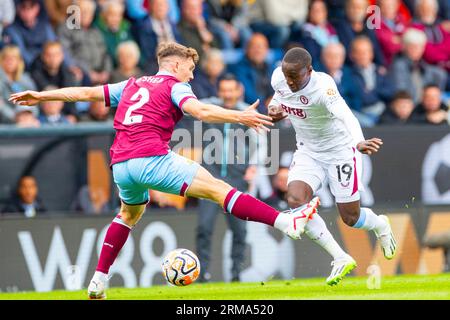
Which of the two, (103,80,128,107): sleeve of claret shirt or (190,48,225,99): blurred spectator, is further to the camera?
(190,48,225,99): blurred spectator

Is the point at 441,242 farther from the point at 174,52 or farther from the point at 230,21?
the point at 174,52

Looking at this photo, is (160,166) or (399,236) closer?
(160,166)

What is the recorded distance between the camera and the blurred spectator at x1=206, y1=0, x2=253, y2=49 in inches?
791

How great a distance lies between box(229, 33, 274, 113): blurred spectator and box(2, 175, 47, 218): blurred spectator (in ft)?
13.5

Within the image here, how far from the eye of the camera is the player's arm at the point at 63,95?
40.2 ft

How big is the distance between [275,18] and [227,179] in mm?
4997

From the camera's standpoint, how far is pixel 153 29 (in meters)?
19.1

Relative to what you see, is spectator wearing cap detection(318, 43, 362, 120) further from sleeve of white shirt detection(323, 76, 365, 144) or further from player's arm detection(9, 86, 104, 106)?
player's arm detection(9, 86, 104, 106)

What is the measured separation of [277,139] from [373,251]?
6.68 ft

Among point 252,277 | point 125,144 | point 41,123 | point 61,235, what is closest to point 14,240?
point 61,235

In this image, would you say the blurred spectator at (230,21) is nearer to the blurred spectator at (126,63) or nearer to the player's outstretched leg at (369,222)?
the blurred spectator at (126,63)

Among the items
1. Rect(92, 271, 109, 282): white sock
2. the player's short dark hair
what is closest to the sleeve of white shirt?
the player's short dark hair

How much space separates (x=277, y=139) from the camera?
55.3 ft
